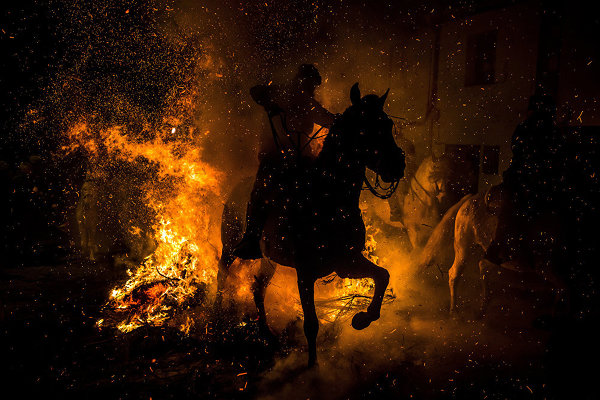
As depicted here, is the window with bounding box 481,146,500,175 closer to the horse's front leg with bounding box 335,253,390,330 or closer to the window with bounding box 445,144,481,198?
the window with bounding box 445,144,481,198

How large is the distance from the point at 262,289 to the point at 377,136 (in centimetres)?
317

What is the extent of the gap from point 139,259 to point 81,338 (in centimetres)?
444

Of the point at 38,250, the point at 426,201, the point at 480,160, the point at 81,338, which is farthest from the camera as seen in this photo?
the point at 480,160

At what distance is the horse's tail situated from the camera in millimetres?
6816

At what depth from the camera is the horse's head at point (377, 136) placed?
12.3ft

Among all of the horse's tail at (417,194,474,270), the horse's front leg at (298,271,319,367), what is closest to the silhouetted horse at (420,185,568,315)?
the horse's tail at (417,194,474,270)

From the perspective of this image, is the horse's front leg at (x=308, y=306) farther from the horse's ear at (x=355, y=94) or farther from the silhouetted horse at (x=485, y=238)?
the silhouetted horse at (x=485, y=238)

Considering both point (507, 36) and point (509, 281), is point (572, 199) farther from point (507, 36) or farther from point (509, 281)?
point (507, 36)

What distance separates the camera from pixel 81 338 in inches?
215

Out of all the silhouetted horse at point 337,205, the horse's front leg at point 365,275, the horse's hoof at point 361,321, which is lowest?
the horse's hoof at point 361,321

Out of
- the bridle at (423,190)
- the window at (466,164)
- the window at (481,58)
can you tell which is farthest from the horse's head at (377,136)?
the window at (481,58)

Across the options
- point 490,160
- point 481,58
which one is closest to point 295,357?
point 490,160

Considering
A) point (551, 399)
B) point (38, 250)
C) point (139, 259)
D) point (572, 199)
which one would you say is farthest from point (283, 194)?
point (38, 250)

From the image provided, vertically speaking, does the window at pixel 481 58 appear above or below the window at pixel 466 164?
above
